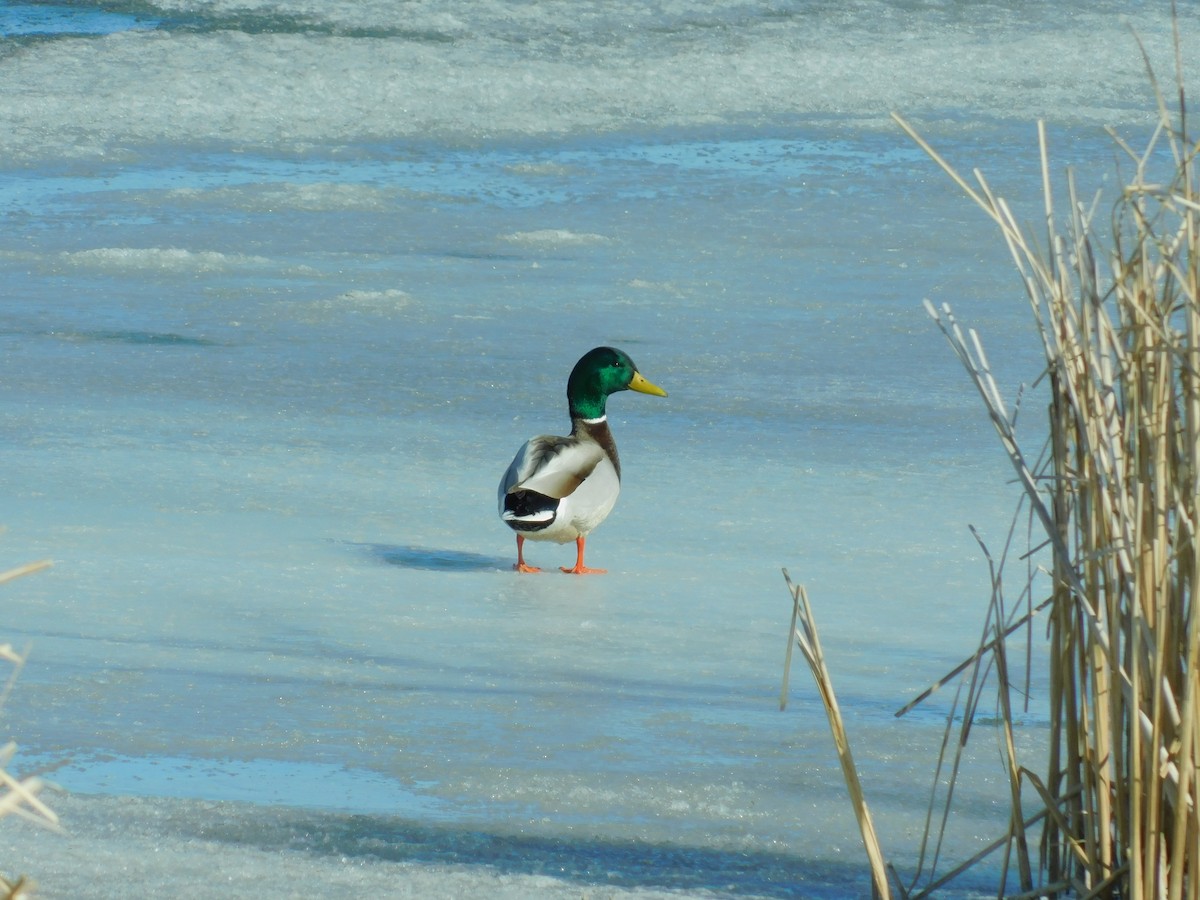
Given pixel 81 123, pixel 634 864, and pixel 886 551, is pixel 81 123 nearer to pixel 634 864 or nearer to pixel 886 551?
pixel 886 551

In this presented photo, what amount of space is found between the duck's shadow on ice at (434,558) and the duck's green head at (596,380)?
686 mm

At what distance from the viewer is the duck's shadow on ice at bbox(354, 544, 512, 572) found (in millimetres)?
4277

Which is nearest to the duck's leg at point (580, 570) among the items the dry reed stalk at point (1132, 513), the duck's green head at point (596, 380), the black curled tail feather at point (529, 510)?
the black curled tail feather at point (529, 510)

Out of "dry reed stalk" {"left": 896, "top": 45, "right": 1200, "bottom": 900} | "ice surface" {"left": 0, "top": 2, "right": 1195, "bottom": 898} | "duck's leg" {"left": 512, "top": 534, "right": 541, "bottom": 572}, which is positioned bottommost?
"duck's leg" {"left": 512, "top": 534, "right": 541, "bottom": 572}

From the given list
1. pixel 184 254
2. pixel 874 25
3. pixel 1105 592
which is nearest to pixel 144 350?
pixel 184 254

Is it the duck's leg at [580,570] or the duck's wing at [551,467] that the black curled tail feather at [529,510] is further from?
the duck's leg at [580,570]

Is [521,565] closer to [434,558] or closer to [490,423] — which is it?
[434,558]

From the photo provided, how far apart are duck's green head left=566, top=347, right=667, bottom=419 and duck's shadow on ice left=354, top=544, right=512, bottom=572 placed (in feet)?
2.25

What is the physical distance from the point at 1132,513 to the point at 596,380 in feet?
10.2

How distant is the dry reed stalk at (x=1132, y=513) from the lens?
1.92 meters

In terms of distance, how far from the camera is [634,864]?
2574 mm

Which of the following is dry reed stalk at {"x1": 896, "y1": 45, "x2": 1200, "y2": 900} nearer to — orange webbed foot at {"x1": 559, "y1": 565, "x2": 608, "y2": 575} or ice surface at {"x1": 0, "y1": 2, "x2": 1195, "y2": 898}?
ice surface at {"x1": 0, "y1": 2, "x2": 1195, "y2": 898}

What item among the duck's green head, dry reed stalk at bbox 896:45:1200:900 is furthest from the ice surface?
dry reed stalk at bbox 896:45:1200:900

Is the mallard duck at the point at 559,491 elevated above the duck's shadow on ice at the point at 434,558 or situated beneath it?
elevated above
